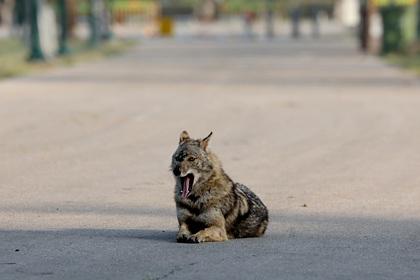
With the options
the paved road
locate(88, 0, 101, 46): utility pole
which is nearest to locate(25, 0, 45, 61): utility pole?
the paved road

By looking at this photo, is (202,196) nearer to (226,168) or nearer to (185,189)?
(185,189)

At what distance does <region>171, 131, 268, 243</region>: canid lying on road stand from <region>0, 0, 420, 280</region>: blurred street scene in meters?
0.17

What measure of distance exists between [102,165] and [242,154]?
2.12 m

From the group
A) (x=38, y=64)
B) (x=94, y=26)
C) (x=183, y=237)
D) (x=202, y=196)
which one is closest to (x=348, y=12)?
(x=94, y=26)

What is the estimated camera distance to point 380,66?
45.8 meters

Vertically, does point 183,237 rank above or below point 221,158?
above

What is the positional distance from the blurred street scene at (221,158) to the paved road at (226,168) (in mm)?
20

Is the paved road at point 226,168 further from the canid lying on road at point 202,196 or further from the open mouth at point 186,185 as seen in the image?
the open mouth at point 186,185

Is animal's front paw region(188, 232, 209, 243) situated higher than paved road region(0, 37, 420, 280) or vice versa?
animal's front paw region(188, 232, 209, 243)

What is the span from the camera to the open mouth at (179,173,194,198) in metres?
10.9

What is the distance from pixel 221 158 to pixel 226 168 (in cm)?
104

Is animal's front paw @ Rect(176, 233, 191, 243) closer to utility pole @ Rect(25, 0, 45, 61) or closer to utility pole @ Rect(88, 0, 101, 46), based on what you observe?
utility pole @ Rect(25, 0, 45, 61)

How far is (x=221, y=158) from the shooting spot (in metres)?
18.2

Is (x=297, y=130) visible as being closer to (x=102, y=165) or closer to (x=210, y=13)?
(x=102, y=165)
